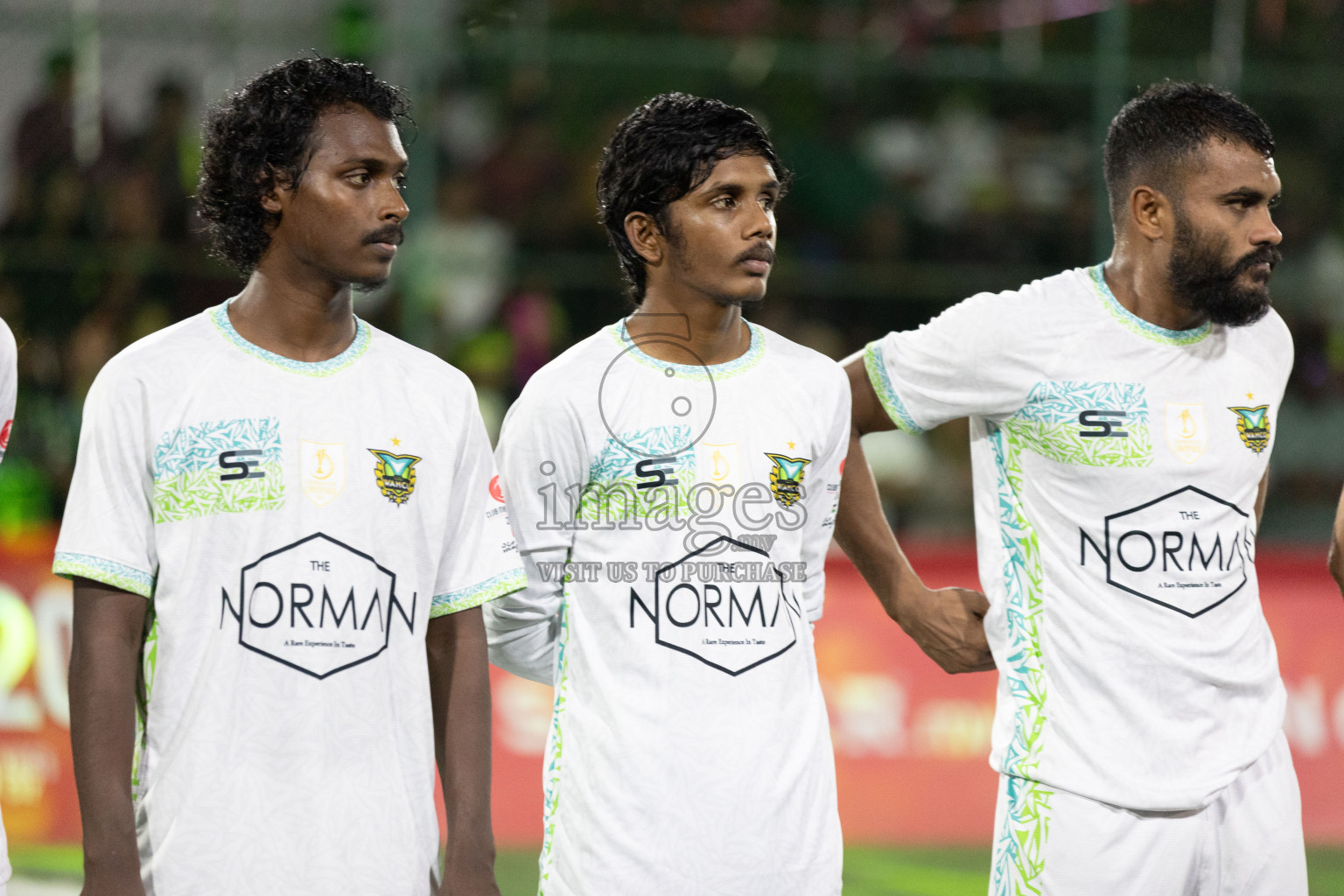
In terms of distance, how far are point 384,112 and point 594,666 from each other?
113 cm

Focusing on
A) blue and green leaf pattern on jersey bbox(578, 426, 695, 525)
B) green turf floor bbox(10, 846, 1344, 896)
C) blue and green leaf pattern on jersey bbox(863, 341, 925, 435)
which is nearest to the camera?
blue and green leaf pattern on jersey bbox(578, 426, 695, 525)

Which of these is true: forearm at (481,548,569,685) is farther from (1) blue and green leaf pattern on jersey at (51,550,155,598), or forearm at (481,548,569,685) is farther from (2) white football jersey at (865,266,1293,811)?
(2) white football jersey at (865,266,1293,811)

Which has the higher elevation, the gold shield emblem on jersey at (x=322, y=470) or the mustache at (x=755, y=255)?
the mustache at (x=755, y=255)

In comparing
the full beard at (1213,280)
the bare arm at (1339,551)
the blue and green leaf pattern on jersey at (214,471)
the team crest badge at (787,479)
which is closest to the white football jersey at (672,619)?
the team crest badge at (787,479)

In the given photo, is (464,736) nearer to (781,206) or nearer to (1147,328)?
(1147,328)

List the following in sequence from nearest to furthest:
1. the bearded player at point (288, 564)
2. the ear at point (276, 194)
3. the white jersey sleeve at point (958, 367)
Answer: the bearded player at point (288, 564), the ear at point (276, 194), the white jersey sleeve at point (958, 367)

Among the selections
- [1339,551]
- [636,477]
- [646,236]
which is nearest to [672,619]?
[636,477]

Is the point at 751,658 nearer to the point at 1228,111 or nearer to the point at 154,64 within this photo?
the point at 1228,111

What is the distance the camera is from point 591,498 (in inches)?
130

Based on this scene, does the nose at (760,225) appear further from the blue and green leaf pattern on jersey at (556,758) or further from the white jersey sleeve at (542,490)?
the blue and green leaf pattern on jersey at (556,758)

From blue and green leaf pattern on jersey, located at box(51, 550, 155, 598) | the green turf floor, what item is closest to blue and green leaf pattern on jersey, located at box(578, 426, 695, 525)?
blue and green leaf pattern on jersey, located at box(51, 550, 155, 598)

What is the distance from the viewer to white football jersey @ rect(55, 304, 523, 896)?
2.77 meters

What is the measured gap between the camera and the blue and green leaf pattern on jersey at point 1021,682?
3.47 metres

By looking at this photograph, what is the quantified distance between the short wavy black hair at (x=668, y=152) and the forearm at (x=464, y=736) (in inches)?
37.2
